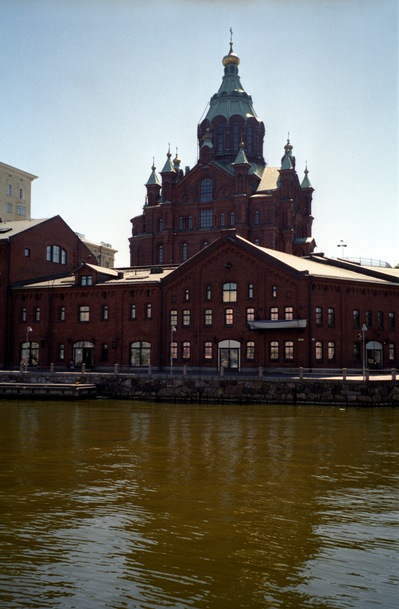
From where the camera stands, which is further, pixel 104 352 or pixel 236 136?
pixel 236 136

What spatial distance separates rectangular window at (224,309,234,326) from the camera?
5712 cm

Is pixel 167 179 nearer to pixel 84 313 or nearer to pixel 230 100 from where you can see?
pixel 230 100

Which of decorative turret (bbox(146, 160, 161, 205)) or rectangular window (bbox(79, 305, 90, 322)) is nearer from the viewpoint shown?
rectangular window (bbox(79, 305, 90, 322))

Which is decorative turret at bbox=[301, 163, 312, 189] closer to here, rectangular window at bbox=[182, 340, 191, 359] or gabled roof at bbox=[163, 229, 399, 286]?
gabled roof at bbox=[163, 229, 399, 286]

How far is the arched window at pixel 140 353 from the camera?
60.1 metres

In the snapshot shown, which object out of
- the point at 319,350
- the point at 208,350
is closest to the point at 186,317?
the point at 208,350

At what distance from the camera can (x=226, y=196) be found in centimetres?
7938

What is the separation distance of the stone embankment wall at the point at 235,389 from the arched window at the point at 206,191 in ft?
121

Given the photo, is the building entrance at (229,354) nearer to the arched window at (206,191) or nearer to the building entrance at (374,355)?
the building entrance at (374,355)

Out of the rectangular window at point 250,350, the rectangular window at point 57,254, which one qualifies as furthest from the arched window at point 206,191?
the rectangular window at point 250,350

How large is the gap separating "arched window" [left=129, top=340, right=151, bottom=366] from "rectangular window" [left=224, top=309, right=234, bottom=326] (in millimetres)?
8223

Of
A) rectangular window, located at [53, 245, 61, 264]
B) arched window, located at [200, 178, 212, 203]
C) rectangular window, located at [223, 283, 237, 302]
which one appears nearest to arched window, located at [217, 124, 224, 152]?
arched window, located at [200, 178, 212, 203]

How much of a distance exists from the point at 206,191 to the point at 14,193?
39214 millimetres

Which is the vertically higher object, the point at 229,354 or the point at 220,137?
the point at 220,137
